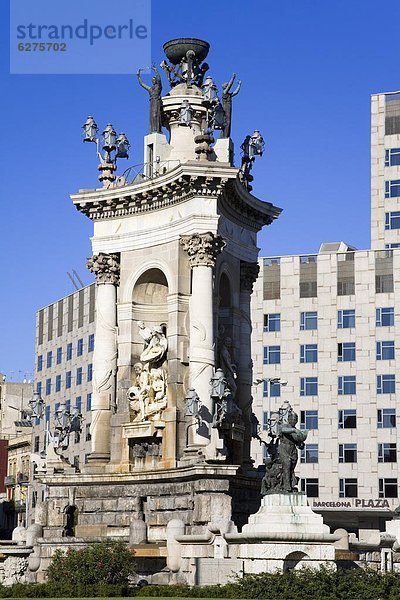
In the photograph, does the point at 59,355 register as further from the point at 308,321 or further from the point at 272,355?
the point at 308,321

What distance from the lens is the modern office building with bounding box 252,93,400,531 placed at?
297 ft

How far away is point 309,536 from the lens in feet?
109

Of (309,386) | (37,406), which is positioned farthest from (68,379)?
(37,406)

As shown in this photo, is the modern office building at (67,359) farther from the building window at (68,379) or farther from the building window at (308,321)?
the building window at (308,321)

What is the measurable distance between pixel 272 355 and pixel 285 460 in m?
59.8

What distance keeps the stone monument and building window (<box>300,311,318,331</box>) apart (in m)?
45.5

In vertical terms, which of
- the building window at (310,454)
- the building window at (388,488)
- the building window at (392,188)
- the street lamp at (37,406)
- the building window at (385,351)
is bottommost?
the building window at (388,488)

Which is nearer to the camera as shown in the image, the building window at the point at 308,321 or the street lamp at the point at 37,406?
the street lamp at the point at 37,406

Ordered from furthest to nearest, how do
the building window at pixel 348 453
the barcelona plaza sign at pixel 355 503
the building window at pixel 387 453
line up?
the building window at pixel 348 453 → the building window at pixel 387 453 → the barcelona plaza sign at pixel 355 503

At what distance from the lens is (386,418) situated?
297 ft

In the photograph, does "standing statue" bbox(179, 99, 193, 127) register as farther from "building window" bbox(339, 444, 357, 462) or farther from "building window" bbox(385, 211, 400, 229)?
"building window" bbox(385, 211, 400, 229)

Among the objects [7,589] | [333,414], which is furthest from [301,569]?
[333,414]

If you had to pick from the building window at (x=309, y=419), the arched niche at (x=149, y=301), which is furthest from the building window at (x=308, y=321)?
the arched niche at (x=149, y=301)

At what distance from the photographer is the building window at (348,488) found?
90250mm
